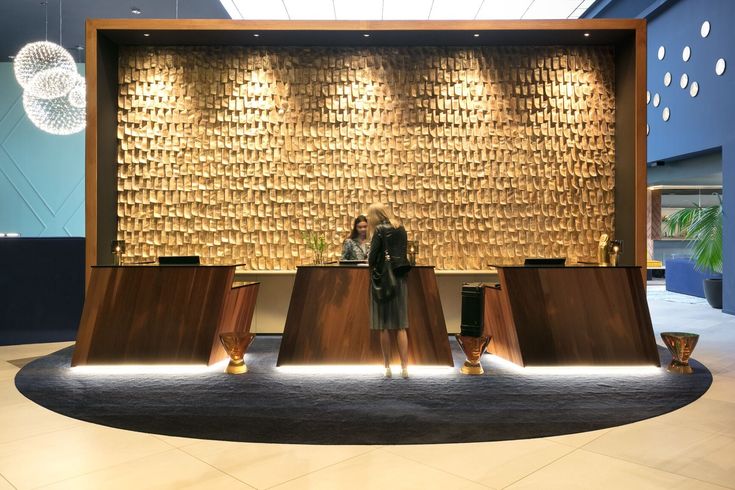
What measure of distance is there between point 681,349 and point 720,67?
6.03m

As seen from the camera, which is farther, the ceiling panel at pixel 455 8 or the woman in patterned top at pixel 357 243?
the ceiling panel at pixel 455 8

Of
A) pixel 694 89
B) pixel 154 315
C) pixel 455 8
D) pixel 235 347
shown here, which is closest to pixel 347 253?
pixel 235 347

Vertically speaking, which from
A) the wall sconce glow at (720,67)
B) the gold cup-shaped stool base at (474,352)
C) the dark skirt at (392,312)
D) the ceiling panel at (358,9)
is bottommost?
the gold cup-shaped stool base at (474,352)

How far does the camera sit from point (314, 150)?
21.8 feet

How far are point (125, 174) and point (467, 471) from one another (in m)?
5.42

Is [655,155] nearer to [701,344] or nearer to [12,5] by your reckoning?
[701,344]

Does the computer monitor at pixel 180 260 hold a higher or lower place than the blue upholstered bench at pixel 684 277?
higher

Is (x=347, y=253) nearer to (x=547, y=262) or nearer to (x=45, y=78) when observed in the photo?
(x=547, y=262)

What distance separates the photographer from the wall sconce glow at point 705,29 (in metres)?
9.02

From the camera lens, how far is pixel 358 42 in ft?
21.4

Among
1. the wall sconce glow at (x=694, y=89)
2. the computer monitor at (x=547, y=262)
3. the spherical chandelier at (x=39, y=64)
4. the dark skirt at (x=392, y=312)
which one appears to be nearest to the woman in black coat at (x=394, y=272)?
the dark skirt at (x=392, y=312)

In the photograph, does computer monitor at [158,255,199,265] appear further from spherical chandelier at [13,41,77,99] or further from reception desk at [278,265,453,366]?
spherical chandelier at [13,41,77,99]

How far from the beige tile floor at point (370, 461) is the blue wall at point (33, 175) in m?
7.93

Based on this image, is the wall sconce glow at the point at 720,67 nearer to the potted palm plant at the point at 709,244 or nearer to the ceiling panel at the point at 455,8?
the potted palm plant at the point at 709,244
